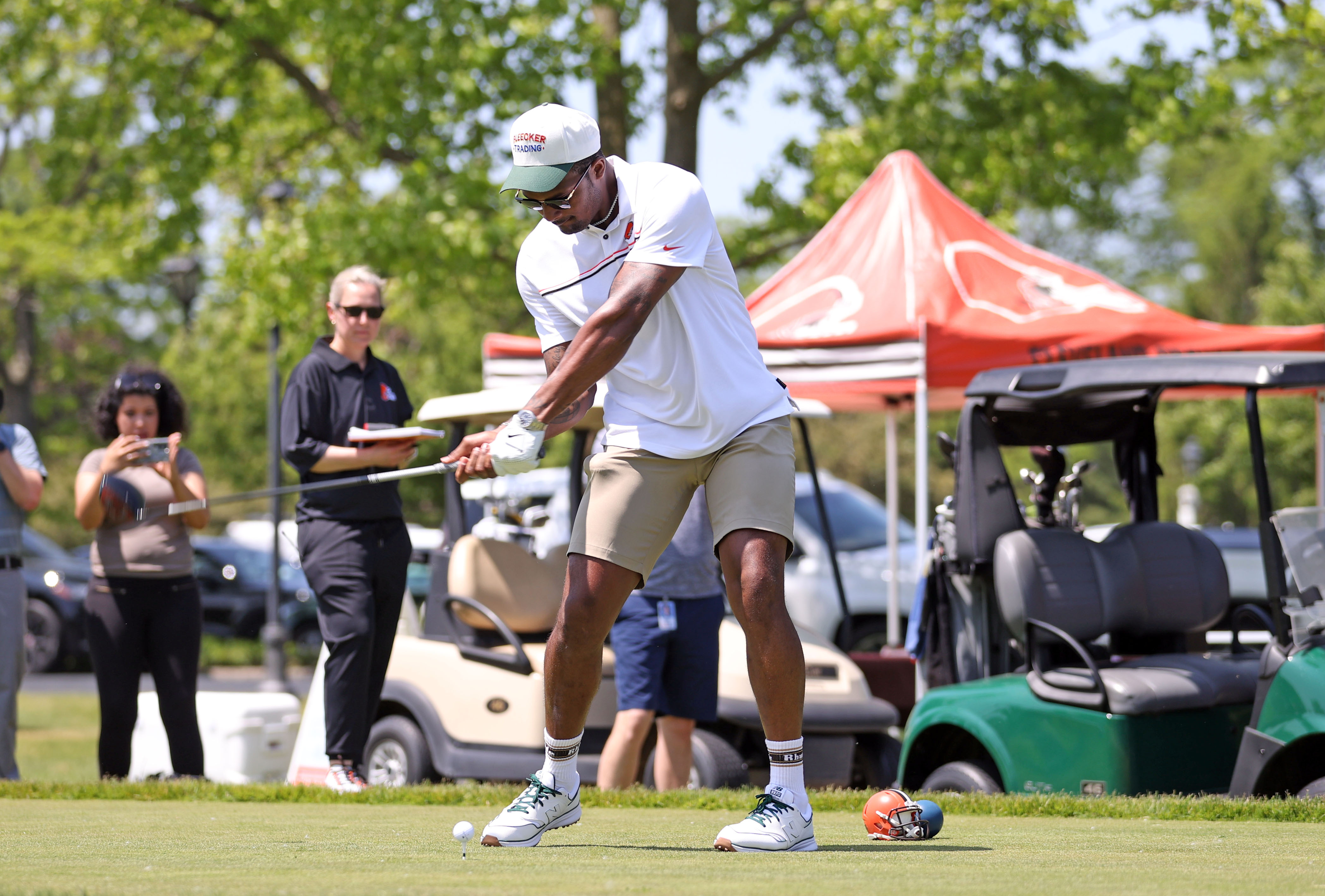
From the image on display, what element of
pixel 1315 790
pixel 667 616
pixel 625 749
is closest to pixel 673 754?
pixel 625 749

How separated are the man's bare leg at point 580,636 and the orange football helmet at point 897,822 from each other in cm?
85

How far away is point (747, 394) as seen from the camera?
4297 mm

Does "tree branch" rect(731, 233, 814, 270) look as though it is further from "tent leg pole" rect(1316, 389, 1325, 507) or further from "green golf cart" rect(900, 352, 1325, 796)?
"green golf cart" rect(900, 352, 1325, 796)

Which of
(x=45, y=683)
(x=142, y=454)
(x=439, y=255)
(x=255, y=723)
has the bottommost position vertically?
(x=45, y=683)

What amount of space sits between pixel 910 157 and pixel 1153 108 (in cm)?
531

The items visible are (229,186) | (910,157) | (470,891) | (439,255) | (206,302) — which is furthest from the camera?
(206,302)

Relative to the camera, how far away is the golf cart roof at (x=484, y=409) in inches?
326

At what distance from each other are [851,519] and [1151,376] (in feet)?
35.5

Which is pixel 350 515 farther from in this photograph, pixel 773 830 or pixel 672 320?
pixel 773 830

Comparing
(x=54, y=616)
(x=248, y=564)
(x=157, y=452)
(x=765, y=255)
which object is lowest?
(x=54, y=616)

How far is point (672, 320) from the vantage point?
4.30 meters

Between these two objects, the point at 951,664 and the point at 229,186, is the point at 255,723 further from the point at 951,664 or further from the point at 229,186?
the point at 229,186

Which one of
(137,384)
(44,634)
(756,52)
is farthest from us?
(44,634)

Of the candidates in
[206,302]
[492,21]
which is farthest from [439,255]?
[206,302]
